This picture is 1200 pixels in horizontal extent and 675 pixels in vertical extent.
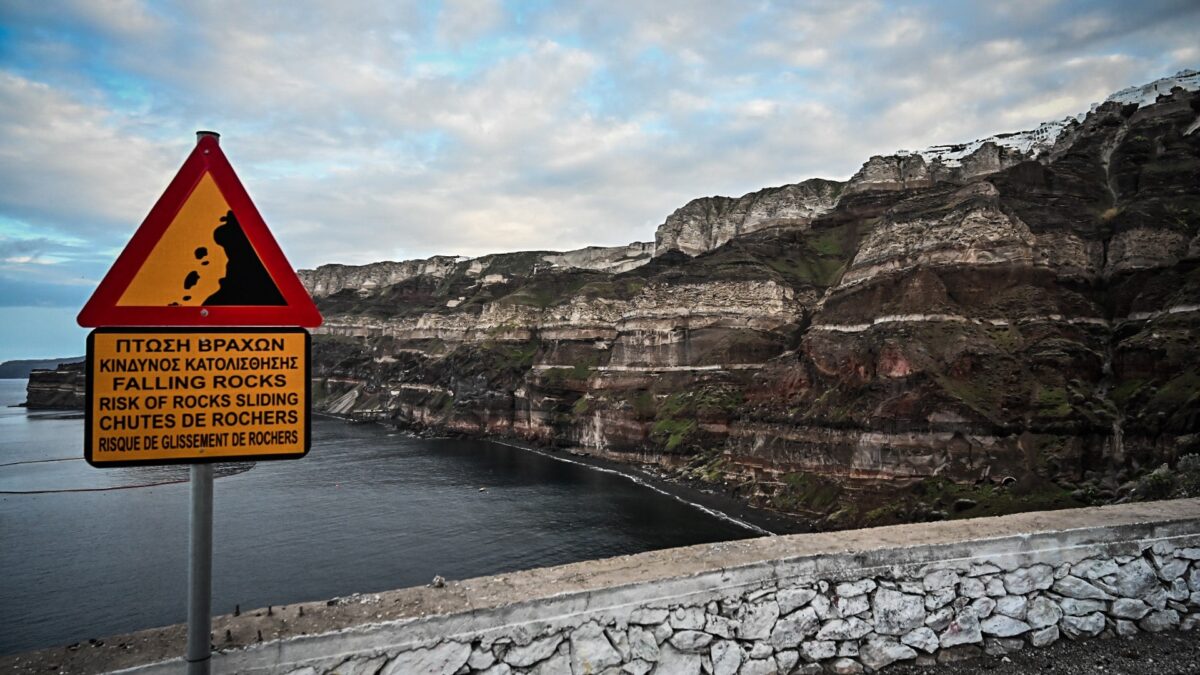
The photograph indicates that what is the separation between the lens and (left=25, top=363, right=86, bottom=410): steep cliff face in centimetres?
13962

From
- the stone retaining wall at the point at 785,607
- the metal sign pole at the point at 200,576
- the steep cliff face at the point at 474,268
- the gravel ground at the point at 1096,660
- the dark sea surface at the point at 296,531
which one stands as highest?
the steep cliff face at the point at 474,268

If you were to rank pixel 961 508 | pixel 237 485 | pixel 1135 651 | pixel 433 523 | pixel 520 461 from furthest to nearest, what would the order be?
pixel 520 461 < pixel 237 485 < pixel 433 523 < pixel 961 508 < pixel 1135 651

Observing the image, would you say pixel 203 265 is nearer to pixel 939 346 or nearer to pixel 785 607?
pixel 785 607

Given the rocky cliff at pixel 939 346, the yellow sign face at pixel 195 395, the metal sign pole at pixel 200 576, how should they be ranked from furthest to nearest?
the rocky cliff at pixel 939 346
the yellow sign face at pixel 195 395
the metal sign pole at pixel 200 576

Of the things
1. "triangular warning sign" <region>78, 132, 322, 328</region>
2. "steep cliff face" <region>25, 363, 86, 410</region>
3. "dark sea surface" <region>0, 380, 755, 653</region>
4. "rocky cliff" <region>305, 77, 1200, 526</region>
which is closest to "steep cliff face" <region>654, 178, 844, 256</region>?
"rocky cliff" <region>305, 77, 1200, 526</region>

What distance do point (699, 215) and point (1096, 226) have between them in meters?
64.2

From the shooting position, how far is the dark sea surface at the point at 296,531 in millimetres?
31547

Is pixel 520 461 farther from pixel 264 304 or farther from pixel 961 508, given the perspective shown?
pixel 264 304

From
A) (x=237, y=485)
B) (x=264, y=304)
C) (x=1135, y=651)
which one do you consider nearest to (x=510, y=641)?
(x=264, y=304)

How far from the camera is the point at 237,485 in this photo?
2372 inches

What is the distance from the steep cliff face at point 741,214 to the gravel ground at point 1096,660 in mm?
89022

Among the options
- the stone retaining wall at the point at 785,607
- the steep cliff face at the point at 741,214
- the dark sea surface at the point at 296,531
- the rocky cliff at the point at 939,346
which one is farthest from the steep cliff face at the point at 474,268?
the stone retaining wall at the point at 785,607

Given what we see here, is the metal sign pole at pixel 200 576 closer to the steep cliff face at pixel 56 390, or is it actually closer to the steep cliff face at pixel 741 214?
the steep cliff face at pixel 741 214

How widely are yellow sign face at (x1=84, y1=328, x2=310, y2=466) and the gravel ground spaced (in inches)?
212
